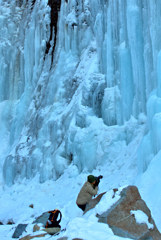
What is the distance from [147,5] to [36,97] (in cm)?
1200

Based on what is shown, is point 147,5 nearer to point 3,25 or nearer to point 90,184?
point 90,184

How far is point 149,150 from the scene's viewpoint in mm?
9789

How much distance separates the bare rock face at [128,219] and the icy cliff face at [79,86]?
3524mm

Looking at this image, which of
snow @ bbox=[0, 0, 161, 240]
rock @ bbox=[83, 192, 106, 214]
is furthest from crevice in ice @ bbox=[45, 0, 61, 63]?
rock @ bbox=[83, 192, 106, 214]

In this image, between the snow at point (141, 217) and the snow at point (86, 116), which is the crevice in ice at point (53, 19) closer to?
the snow at point (86, 116)

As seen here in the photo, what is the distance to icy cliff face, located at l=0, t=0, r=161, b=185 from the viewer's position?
12.5 meters

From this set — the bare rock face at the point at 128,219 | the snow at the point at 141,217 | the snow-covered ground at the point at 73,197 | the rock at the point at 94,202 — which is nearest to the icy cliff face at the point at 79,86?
the snow-covered ground at the point at 73,197

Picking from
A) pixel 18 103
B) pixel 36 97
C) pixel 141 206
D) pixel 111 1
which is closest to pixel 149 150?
pixel 141 206

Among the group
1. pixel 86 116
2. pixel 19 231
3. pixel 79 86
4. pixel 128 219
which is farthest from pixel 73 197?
pixel 128 219

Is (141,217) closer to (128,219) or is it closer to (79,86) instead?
(128,219)

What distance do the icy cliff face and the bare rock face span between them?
3.52 meters

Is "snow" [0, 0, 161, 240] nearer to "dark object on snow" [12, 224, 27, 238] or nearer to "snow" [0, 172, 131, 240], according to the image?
"snow" [0, 172, 131, 240]

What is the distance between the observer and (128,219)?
5652 millimetres

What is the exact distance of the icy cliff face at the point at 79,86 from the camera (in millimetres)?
12527
